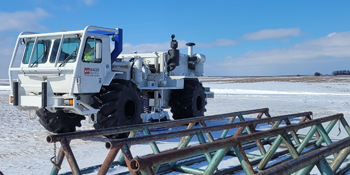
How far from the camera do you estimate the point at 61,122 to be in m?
7.77

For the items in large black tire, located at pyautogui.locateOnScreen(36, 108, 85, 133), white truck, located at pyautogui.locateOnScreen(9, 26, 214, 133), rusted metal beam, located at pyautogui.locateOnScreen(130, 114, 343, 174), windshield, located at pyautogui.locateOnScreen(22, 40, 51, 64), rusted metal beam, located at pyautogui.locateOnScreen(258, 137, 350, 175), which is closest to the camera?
rusted metal beam, located at pyautogui.locateOnScreen(130, 114, 343, 174)

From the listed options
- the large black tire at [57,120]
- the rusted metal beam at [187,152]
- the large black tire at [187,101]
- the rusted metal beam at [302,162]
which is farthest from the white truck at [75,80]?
the rusted metal beam at [302,162]

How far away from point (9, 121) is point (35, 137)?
312 cm

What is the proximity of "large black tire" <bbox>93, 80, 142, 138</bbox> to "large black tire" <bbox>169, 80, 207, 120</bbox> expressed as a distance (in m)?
2.79

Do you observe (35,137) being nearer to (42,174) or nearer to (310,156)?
(42,174)

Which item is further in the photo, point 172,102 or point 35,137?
point 172,102

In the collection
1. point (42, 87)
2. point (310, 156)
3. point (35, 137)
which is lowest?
point (35, 137)

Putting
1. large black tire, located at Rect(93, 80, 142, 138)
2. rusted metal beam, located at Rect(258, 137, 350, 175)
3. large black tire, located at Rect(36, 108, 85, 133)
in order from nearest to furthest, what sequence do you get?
rusted metal beam, located at Rect(258, 137, 350, 175), large black tire, located at Rect(93, 80, 142, 138), large black tire, located at Rect(36, 108, 85, 133)

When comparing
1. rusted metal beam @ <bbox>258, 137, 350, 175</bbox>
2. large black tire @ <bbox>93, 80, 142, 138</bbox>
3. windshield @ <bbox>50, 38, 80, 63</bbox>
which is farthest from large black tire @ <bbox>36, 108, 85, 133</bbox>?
rusted metal beam @ <bbox>258, 137, 350, 175</bbox>

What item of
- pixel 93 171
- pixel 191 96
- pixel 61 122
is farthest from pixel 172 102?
pixel 93 171

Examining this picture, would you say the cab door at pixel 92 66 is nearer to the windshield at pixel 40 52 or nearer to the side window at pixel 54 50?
the side window at pixel 54 50

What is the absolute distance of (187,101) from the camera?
33.7 ft

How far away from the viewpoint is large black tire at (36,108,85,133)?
24.9 feet

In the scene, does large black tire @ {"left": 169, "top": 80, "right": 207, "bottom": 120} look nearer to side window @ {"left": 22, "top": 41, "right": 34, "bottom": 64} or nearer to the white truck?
the white truck
